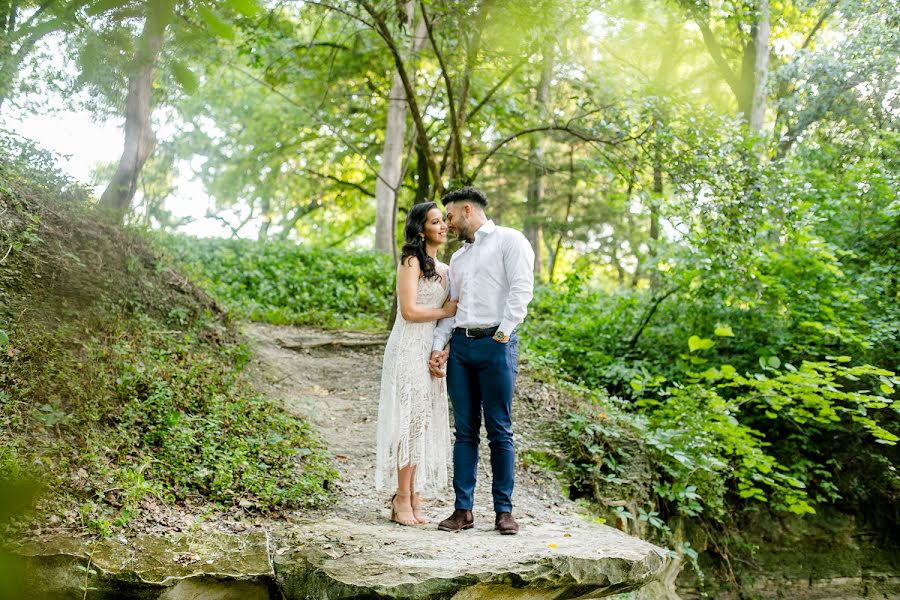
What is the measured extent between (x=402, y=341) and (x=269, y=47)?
644 centimetres

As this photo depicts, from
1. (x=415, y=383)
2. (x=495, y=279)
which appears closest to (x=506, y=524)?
(x=415, y=383)

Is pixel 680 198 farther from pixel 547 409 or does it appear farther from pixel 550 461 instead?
pixel 550 461

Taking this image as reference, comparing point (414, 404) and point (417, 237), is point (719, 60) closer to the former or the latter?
point (417, 237)

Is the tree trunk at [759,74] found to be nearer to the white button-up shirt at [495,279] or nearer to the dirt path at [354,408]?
the dirt path at [354,408]

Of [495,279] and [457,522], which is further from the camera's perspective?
[457,522]

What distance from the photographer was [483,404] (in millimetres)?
4551

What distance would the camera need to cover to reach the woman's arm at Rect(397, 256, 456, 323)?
4641 millimetres

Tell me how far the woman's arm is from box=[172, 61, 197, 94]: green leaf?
8.30 ft

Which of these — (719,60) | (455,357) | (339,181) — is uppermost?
→ (719,60)

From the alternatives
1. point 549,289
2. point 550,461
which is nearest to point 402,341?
point 550,461

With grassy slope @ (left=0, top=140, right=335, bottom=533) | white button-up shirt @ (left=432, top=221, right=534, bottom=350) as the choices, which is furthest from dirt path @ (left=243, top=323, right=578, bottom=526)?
white button-up shirt @ (left=432, top=221, right=534, bottom=350)

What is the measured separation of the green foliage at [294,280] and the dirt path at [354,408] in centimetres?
98

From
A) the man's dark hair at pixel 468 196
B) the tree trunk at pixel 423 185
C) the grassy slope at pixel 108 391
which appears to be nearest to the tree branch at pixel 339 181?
the tree trunk at pixel 423 185

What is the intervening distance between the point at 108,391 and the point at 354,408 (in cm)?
316
